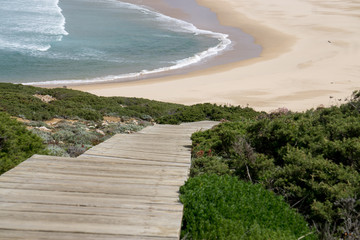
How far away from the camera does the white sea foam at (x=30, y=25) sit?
116 ft

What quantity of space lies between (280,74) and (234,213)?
26065 mm

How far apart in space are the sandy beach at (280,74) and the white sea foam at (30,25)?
1230 centimetres

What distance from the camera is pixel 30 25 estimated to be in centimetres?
4203

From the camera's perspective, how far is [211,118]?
14266mm

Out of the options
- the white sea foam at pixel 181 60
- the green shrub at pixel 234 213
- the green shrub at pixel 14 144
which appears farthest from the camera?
the white sea foam at pixel 181 60

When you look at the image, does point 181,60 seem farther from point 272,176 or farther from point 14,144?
point 272,176

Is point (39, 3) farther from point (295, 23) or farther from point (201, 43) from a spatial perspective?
point (295, 23)

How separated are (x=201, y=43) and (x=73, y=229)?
35464 millimetres

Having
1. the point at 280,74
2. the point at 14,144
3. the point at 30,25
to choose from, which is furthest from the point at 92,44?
the point at 14,144

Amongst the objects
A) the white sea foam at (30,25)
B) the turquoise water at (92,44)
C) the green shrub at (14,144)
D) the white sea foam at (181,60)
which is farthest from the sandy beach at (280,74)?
the green shrub at (14,144)

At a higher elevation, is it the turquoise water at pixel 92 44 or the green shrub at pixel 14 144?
the turquoise water at pixel 92 44

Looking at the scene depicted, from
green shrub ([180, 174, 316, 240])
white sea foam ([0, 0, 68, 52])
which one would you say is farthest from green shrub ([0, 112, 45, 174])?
white sea foam ([0, 0, 68, 52])

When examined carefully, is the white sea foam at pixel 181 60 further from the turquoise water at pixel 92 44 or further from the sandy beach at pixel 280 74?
the sandy beach at pixel 280 74

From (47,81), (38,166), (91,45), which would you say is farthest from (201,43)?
(38,166)
